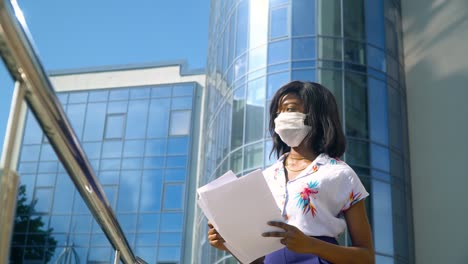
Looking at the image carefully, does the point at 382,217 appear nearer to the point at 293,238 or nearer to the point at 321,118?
the point at 321,118

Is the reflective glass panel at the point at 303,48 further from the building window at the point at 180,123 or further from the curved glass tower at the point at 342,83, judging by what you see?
the building window at the point at 180,123

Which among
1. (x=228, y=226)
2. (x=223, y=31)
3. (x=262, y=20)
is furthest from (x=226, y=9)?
(x=228, y=226)

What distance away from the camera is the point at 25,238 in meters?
1.77

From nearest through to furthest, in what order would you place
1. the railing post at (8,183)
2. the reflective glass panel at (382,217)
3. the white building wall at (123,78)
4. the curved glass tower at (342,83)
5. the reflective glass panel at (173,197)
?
the railing post at (8,183) → the reflective glass panel at (382,217) → the curved glass tower at (342,83) → the reflective glass panel at (173,197) → the white building wall at (123,78)

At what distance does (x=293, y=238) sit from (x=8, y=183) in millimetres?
747

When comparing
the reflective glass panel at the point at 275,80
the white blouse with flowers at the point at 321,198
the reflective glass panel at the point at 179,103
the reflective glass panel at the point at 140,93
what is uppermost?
the reflective glass panel at the point at 140,93

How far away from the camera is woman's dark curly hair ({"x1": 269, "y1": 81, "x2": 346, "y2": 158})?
213 centimetres

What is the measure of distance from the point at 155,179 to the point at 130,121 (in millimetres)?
2813

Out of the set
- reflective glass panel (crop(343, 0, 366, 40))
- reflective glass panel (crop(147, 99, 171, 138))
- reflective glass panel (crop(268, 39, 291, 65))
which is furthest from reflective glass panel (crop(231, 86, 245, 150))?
reflective glass panel (crop(147, 99, 171, 138))

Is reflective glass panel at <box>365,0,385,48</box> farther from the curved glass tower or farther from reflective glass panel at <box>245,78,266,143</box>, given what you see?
reflective glass panel at <box>245,78,266,143</box>

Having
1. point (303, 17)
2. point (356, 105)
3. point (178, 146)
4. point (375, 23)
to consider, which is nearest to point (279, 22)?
point (303, 17)

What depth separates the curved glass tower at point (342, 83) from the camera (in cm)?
1339

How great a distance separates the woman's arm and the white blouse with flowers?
0.03 metres

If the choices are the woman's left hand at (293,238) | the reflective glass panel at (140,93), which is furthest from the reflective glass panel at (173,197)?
the woman's left hand at (293,238)
